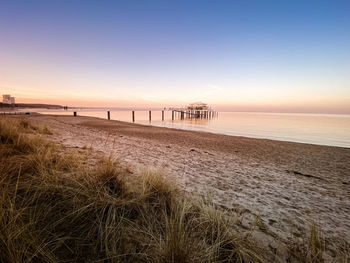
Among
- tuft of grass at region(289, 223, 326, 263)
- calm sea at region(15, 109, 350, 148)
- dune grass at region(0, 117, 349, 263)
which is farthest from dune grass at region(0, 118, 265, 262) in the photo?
calm sea at region(15, 109, 350, 148)

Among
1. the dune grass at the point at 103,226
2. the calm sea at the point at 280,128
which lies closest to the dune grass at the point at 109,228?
the dune grass at the point at 103,226

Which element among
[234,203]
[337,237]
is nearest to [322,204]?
[337,237]

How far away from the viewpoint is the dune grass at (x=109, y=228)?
1109mm

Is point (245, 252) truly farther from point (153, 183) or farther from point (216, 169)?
point (216, 169)

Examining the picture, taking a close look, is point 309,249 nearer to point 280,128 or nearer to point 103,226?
point 103,226

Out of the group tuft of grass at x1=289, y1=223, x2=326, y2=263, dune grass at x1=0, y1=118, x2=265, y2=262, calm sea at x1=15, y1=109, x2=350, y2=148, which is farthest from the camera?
calm sea at x1=15, y1=109, x2=350, y2=148

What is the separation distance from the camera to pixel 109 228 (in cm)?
139

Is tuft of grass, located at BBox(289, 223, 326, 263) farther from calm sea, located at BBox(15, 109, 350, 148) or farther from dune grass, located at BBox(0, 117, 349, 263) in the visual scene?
calm sea, located at BBox(15, 109, 350, 148)

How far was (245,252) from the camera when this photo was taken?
1.35m

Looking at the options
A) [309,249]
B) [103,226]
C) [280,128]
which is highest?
[103,226]

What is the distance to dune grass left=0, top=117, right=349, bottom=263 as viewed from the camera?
1.11m

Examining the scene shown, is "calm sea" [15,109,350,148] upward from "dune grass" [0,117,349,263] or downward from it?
downward

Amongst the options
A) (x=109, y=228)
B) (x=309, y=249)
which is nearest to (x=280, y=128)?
(x=309, y=249)

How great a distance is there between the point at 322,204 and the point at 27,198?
4.90 m
